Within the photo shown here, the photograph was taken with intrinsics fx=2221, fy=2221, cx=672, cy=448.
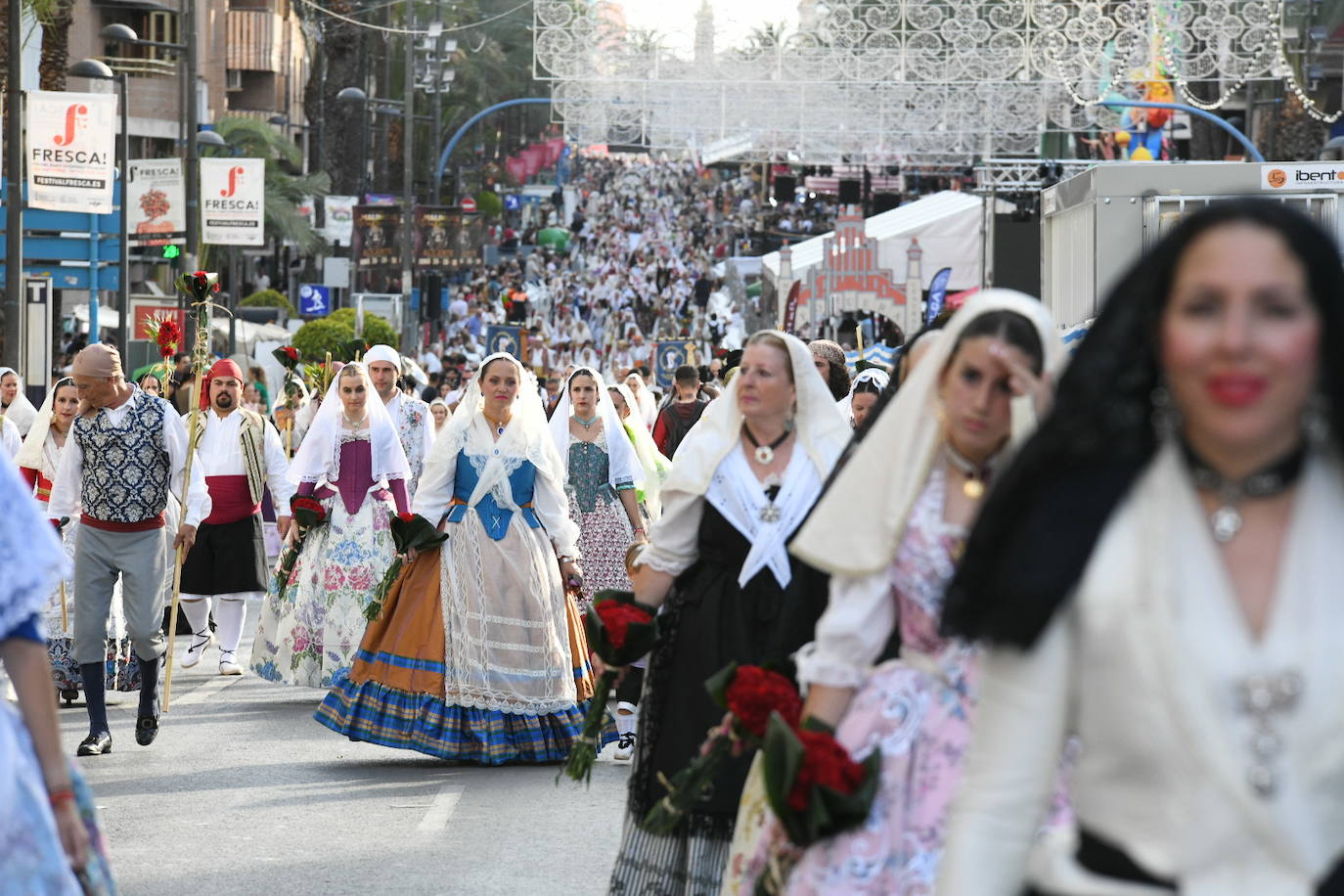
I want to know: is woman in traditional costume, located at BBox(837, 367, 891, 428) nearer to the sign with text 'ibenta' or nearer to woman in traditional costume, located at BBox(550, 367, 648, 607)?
woman in traditional costume, located at BBox(550, 367, 648, 607)

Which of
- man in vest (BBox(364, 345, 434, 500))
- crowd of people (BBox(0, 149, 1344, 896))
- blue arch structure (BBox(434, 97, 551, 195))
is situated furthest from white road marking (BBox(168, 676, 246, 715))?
blue arch structure (BBox(434, 97, 551, 195))

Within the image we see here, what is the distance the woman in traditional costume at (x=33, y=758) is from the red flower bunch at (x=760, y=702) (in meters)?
1.49

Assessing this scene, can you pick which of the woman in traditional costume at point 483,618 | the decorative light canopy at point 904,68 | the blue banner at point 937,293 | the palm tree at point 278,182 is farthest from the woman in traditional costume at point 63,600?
the palm tree at point 278,182

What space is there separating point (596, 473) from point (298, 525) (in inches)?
72.9

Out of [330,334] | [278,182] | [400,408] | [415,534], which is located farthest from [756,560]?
[278,182]

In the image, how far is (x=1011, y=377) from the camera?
4.38 meters

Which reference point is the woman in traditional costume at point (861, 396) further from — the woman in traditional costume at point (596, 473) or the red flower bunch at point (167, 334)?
the red flower bunch at point (167, 334)

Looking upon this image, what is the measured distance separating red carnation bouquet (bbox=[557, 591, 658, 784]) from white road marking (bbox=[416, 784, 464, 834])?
2624 millimetres

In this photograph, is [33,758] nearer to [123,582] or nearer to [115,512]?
[115,512]

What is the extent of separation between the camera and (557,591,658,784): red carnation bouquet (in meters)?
6.38

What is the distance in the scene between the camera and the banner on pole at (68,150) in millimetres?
24469

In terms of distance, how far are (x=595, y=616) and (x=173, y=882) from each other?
2.40 metres

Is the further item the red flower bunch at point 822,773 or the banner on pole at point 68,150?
the banner on pole at point 68,150

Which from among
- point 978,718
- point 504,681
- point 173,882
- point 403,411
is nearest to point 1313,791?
point 978,718
